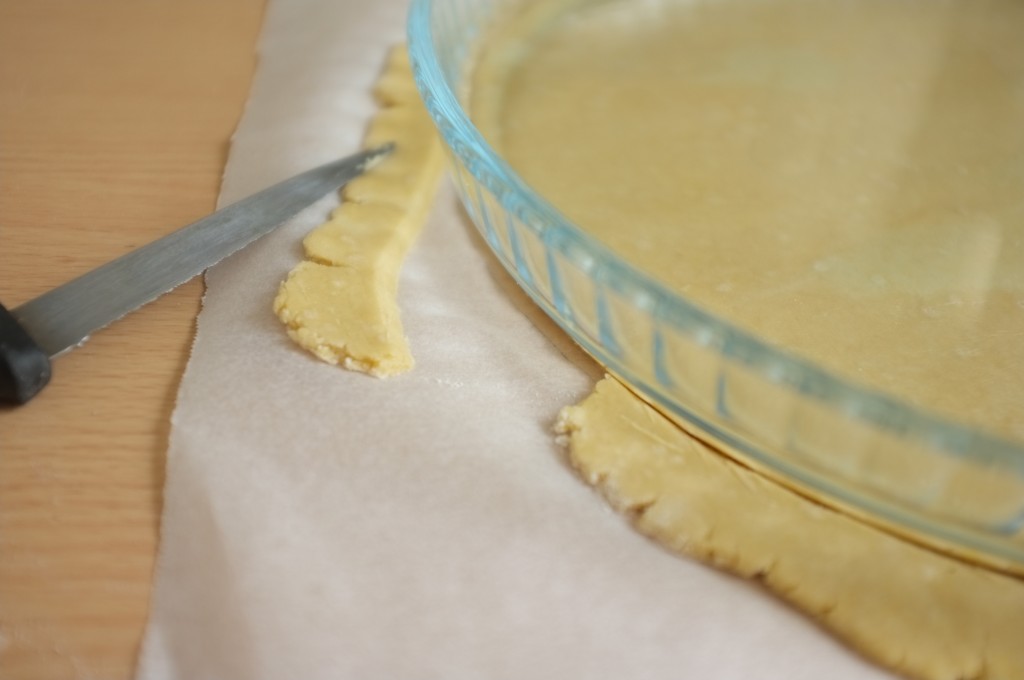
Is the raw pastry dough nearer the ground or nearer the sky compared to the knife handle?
nearer the sky

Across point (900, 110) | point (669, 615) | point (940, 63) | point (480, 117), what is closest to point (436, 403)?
point (669, 615)

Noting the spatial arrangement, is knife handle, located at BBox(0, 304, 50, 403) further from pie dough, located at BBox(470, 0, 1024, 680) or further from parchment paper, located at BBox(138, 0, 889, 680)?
pie dough, located at BBox(470, 0, 1024, 680)

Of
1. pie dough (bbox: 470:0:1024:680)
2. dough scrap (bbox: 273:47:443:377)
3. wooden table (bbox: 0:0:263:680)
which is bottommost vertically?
wooden table (bbox: 0:0:263:680)

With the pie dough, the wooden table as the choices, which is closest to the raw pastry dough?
the pie dough

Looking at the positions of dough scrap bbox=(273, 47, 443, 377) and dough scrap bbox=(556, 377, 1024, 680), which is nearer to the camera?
dough scrap bbox=(556, 377, 1024, 680)

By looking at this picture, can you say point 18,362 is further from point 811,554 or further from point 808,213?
point 808,213

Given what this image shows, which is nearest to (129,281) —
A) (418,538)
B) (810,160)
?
(418,538)

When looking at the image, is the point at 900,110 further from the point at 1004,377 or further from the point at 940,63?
the point at 1004,377

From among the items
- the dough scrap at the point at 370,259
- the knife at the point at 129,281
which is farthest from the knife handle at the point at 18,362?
the dough scrap at the point at 370,259
